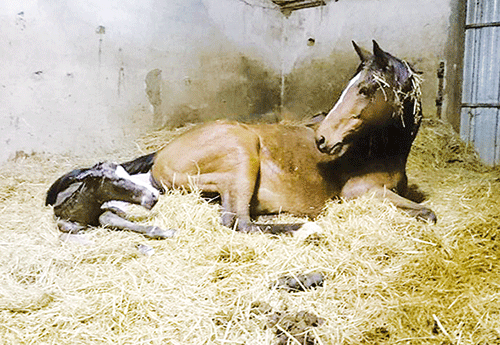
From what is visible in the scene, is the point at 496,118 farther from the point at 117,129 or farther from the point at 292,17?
the point at 117,129

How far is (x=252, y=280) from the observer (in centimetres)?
228

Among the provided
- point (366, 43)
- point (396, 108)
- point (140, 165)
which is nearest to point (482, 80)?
point (366, 43)

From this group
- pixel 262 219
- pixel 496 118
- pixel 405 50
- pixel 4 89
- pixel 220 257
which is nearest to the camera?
pixel 220 257

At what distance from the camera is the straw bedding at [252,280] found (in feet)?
6.01

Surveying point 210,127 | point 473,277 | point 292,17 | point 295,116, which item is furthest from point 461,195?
point 292,17

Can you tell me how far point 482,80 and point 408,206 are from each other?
8.58 ft

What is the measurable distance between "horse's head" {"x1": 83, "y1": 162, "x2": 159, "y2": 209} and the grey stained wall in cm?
192

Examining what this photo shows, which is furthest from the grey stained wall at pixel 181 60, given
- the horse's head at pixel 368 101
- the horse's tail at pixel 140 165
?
the horse's head at pixel 368 101

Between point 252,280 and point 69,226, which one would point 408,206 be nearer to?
point 252,280

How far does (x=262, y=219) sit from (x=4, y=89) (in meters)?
2.77

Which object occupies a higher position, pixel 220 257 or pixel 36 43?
pixel 36 43

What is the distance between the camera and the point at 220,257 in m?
2.51

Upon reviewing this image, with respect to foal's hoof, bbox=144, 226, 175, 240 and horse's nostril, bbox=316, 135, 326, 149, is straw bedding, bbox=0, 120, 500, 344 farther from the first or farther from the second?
horse's nostril, bbox=316, 135, 326, 149

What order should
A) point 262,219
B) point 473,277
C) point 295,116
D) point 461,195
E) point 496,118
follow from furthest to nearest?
point 295,116
point 496,118
point 461,195
point 262,219
point 473,277
